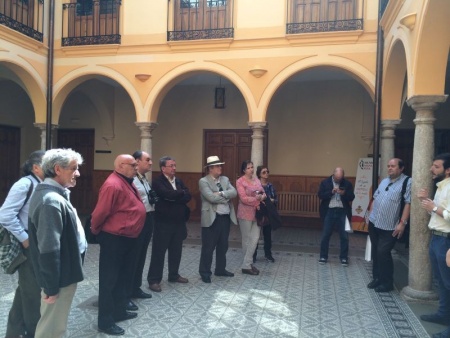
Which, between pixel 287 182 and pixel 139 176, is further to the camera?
pixel 287 182

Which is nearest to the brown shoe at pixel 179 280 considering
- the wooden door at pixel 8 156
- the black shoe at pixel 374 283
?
the black shoe at pixel 374 283

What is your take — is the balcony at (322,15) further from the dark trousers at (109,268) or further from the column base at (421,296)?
the dark trousers at (109,268)

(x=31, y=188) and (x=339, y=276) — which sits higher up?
(x=31, y=188)

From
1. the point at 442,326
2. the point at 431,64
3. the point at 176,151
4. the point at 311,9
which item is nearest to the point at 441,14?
the point at 431,64

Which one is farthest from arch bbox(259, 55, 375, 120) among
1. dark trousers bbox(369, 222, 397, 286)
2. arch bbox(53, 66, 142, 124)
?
dark trousers bbox(369, 222, 397, 286)

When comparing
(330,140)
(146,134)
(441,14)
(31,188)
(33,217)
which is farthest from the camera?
(330,140)

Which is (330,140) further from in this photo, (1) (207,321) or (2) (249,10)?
(1) (207,321)

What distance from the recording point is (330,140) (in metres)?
10.2

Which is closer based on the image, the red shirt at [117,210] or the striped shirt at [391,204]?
the red shirt at [117,210]

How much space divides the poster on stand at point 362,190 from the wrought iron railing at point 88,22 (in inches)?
258

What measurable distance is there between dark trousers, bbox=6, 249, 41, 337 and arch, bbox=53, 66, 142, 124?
Answer: 574cm

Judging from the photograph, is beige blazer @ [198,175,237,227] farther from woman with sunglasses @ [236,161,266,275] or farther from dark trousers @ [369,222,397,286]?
dark trousers @ [369,222,397,286]

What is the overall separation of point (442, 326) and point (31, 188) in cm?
418

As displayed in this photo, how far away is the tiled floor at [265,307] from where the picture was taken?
3801 mm
